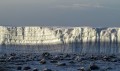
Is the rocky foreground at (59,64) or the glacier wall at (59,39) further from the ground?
the glacier wall at (59,39)

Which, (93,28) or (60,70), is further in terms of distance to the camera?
(93,28)

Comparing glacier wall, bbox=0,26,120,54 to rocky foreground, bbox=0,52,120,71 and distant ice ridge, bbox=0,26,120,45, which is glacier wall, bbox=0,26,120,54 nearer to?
distant ice ridge, bbox=0,26,120,45

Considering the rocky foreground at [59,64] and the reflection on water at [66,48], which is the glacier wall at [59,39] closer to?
the reflection on water at [66,48]

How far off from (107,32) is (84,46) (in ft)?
23.7

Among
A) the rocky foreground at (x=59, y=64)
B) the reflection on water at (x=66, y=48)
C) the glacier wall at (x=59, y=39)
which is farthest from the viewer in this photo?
the glacier wall at (x=59, y=39)

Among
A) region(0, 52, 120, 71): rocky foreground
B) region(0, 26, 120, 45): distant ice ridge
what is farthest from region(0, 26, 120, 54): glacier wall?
region(0, 52, 120, 71): rocky foreground

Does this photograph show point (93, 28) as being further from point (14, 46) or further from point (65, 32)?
point (14, 46)

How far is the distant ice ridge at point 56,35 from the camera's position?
174375 mm

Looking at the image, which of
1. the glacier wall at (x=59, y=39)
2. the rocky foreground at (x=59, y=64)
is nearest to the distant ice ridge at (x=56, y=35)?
the glacier wall at (x=59, y=39)

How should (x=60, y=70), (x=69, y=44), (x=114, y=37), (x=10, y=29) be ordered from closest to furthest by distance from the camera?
(x=60, y=70) → (x=114, y=37) → (x=69, y=44) → (x=10, y=29)

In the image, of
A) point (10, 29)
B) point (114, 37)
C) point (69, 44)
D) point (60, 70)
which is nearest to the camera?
point (60, 70)

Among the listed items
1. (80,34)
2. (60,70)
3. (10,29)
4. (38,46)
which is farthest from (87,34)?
(60,70)

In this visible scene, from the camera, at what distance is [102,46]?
171 metres

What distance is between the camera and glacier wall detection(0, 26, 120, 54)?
555 feet
